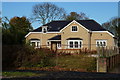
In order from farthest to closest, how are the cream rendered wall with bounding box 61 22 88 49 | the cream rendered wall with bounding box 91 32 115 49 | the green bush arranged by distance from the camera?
1. the cream rendered wall with bounding box 61 22 88 49
2. the cream rendered wall with bounding box 91 32 115 49
3. the green bush

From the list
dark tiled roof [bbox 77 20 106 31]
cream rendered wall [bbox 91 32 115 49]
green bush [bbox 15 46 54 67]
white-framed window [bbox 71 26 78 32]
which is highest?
dark tiled roof [bbox 77 20 106 31]

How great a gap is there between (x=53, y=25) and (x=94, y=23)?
28.6 ft

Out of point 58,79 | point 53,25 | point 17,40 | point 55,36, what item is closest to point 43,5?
point 53,25

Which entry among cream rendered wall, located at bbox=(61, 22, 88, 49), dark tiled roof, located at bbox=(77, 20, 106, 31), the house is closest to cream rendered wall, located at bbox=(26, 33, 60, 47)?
the house

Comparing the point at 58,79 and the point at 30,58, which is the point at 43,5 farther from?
the point at 58,79

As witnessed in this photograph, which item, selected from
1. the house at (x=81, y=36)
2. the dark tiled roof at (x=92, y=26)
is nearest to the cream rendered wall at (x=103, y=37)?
the house at (x=81, y=36)

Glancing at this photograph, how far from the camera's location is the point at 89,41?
41.9 meters

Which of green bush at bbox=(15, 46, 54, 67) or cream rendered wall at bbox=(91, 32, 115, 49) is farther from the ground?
cream rendered wall at bbox=(91, 32, 115, 49)

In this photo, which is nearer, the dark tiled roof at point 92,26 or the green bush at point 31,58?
the green bush at point 31,58

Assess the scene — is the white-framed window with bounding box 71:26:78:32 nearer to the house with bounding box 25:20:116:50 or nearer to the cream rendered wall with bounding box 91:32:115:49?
the house with bounding box 25:20:116:50

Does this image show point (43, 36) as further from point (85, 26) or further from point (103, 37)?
point (103, 37)

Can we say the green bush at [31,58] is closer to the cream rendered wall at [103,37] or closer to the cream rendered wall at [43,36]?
the cream rendered wall at [103,37]

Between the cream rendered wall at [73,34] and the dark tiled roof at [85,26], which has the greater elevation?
the dark tiled roof at [85,26]

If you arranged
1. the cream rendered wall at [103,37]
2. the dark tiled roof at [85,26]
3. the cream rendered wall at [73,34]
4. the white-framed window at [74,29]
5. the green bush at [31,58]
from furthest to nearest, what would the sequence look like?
Answer: 1. the dark tiled roof at [85,26]
2. the white-framed window at [74,29]
3. the cream rendered wall at [73,34]
4. the cream rendered wall at [103,37]
5. the green bush at [31,58]
